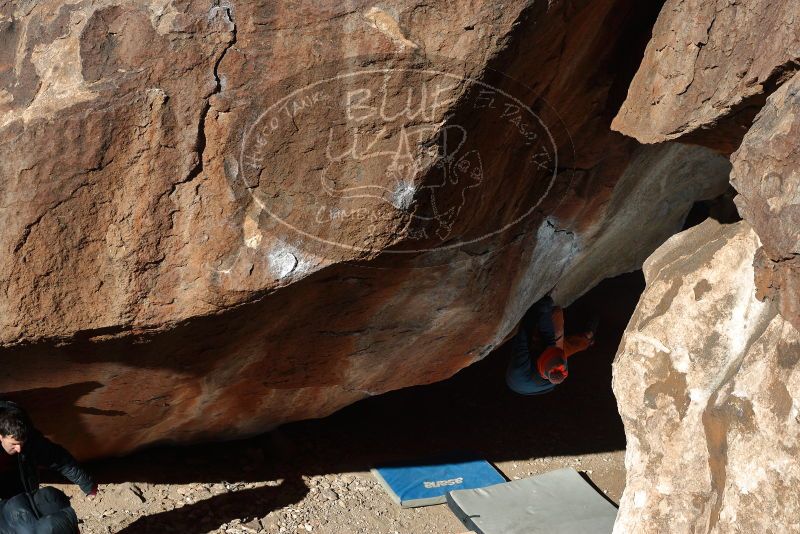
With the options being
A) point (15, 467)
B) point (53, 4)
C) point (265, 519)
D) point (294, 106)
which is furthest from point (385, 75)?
point (265, 519)

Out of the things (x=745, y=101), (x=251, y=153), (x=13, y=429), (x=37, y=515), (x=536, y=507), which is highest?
(x=745, y=101)

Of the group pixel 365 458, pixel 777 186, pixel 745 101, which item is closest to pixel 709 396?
pixel 777 186

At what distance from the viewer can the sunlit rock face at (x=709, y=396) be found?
184 cm

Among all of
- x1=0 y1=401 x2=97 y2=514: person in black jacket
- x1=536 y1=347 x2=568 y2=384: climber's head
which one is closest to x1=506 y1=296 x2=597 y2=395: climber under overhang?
x1=536 y1=347 x2=568 y2=384: climber's head

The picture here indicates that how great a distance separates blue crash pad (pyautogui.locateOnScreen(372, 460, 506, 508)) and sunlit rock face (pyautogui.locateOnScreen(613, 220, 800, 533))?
51.5 inches

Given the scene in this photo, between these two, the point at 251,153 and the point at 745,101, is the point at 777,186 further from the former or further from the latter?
the point at 251,153

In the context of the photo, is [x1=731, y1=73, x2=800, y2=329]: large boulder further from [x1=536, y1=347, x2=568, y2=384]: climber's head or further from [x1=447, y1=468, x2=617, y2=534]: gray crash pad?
[x1=447, y1=468, x2=617, y2=534]: gray crash pad

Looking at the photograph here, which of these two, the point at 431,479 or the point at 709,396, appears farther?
the point at 431,479

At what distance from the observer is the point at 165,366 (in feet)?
8.57

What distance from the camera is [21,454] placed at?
98.7 inches

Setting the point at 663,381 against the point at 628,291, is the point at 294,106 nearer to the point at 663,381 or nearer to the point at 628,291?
the point at 663,381

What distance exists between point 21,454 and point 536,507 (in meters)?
2.02

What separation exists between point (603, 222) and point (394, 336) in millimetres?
940

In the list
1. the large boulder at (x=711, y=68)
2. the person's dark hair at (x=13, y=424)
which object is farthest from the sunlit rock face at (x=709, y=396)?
the person's dark hair at (x=13, y=424)
